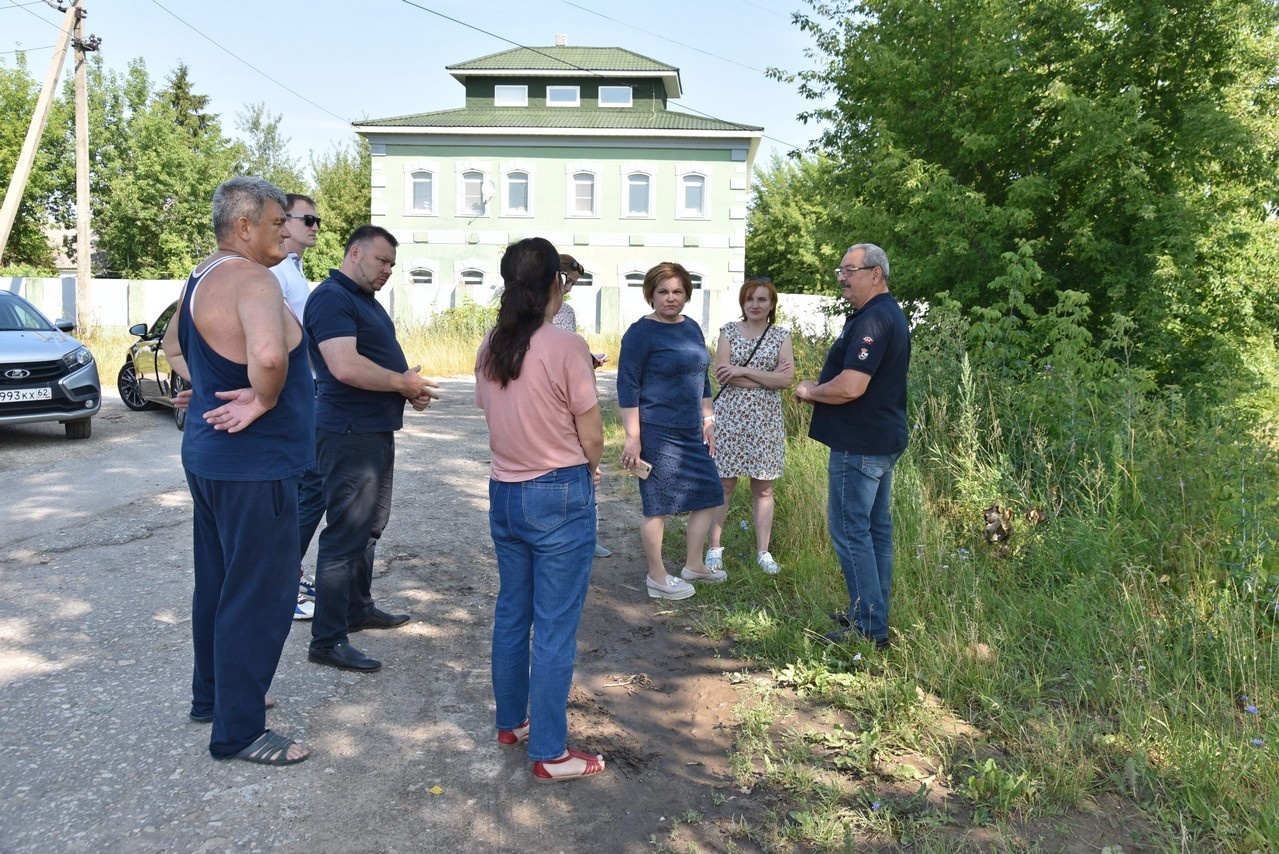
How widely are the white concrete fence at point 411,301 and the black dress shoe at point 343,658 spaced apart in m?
24.5

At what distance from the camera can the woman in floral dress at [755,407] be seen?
599cm

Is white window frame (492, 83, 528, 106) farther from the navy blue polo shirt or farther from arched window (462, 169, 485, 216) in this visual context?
the navy blue polo shirt

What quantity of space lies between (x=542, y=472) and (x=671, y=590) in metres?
2.36

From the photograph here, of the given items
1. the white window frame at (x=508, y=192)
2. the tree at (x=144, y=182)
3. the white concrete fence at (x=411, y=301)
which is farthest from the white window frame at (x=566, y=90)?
the tree at (x=144, y=182)

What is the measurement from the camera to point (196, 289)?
11.3 feet

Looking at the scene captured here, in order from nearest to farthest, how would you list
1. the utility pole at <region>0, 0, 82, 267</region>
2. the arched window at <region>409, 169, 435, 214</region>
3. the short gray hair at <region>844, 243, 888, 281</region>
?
the short gray hair at <region>844, 243, 888, 281</region>, the utility pole at <region>0, 0, 82, 267</region>, the arched window at <region>409, 169, 435, 214</region>

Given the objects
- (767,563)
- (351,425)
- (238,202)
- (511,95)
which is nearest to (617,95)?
(511,95)

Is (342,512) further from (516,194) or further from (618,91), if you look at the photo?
(618,91)

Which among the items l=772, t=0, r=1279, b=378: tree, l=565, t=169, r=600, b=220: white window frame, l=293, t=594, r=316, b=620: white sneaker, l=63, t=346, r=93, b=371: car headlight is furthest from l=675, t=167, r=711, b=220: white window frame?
l=293, t=594, r=316, b=620: white sneaker

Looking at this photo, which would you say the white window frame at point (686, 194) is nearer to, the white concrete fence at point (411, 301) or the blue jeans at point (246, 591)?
the white concrete fence at point (411, 301)

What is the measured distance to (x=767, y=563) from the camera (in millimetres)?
5934

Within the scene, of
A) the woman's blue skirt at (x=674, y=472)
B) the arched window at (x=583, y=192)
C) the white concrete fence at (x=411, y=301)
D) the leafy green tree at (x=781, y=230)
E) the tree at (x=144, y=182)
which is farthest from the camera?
the leafy green tree at (x=781, y=230)

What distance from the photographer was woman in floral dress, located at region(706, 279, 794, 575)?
19.6 feet

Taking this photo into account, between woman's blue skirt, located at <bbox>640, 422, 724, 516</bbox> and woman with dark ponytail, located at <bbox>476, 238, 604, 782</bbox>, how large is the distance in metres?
1.90
